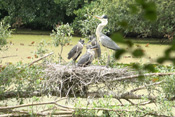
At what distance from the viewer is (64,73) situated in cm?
325

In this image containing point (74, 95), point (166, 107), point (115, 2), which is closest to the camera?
point (166, 107)

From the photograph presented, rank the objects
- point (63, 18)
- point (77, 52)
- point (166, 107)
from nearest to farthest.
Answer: point (166, 107)
point (77, 52)
point (63, 18)

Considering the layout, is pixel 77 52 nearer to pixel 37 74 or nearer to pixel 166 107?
pixel 37 74

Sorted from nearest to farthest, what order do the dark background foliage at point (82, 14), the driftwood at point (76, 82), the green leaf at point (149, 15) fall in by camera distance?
1. the green leaf at point (149, 15)
2. the driftwood at point (76, 82)
3. the dark background foliage at point (82, 14)

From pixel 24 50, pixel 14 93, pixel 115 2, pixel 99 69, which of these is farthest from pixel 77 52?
pixel 115 2

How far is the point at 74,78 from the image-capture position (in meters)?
3.24

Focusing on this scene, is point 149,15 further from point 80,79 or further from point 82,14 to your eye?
point 82,14

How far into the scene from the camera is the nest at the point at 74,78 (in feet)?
10.5

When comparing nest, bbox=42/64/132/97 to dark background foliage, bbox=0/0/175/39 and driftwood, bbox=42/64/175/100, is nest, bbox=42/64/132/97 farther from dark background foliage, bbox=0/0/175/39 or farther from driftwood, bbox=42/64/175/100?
dark background foliage, bbox=0/0/175/39

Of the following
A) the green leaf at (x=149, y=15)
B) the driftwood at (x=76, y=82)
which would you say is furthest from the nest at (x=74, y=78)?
the green leaf at (x=149, y=15)

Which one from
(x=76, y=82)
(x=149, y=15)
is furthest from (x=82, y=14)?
(x=149, y=15)

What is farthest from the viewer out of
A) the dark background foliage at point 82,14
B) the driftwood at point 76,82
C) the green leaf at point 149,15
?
the dark background foliage at point 82,14

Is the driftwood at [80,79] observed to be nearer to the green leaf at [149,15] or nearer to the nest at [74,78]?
the nest at [74,78]

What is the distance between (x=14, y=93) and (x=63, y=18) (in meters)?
11.2
